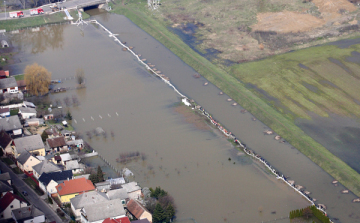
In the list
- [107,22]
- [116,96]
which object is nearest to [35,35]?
[107,22]

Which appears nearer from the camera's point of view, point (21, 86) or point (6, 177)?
point (6, 177)

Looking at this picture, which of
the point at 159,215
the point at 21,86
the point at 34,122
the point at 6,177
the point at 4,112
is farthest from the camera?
the point at 21,86

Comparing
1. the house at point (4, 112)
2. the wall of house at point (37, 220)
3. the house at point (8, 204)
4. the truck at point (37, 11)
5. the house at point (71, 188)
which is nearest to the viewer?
the wall of house at point (37, 220)

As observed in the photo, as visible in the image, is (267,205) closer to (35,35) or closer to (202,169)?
(202,169)

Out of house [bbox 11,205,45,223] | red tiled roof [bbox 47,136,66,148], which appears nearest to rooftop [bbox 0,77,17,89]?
red tiled roof [bbox 47,136,66,148]

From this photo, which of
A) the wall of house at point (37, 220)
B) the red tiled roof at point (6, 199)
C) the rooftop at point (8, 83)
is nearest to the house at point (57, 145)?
the red tiled roof at point (6, 199)

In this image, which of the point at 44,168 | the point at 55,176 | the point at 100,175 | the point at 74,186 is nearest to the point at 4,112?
the point at 44,168

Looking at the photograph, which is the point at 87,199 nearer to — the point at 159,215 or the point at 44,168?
the point at 159,215

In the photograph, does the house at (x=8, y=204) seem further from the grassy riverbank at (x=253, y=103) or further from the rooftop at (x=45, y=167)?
the grassy riverbank at (x=253, y=103)
